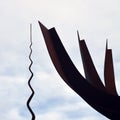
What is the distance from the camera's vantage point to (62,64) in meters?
11.0

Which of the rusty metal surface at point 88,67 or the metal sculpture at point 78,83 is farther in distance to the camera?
the rusty metal surface at point 88,67

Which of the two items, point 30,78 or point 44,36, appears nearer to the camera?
point 30,78

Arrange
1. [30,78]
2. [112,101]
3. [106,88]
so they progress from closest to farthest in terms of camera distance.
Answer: [30,78]
[112,101]
[106,88]

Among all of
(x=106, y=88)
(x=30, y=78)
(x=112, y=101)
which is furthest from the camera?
(x=106, y=88)

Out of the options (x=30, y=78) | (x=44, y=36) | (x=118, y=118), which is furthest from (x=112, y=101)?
(x=30, y=78)

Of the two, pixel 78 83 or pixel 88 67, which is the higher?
pixel 88 67

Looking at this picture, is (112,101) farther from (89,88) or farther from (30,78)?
(30,78)

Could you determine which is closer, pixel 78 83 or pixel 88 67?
pixel 78 83

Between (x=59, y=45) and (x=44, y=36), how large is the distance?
23.4 inches

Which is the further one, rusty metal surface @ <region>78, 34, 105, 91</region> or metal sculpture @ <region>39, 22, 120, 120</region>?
rusty metal surface @ <region>78, 34, 105, 91</region>

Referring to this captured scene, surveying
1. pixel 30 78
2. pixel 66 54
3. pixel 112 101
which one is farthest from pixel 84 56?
pixel 30 78

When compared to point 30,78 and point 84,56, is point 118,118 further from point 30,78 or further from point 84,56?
point 30,78

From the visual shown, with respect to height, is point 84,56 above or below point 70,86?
above

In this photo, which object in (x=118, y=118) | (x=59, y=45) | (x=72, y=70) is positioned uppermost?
(x=59, y=45)
